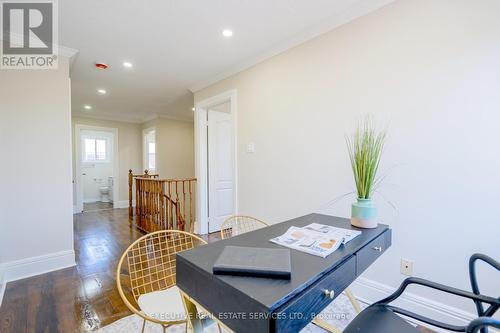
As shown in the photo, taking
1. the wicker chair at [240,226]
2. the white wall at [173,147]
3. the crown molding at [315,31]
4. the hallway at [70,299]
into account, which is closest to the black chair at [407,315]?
the wicker chair at [240,226]

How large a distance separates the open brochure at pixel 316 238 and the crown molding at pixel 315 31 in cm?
173

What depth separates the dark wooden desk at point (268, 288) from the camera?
683 mm

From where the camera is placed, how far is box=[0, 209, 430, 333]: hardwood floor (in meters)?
1.76

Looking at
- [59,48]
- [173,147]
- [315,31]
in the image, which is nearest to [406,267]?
[315,31]

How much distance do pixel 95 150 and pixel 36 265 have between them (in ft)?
19.1

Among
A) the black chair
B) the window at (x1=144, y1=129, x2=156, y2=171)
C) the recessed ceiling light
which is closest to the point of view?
the black chair

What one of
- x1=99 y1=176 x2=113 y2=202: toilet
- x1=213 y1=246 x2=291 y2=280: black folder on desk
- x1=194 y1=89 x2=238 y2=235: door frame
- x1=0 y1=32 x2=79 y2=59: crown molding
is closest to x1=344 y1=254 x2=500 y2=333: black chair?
x1=213 y1=246 x2=291 y2=280: black folder on desk

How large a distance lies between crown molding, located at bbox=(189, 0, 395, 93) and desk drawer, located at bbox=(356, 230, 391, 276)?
5.58 ft

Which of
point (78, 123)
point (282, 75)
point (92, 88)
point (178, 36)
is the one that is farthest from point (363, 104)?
point (78, 123)

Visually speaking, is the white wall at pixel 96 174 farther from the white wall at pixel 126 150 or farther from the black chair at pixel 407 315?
the black chair at pixel 407 315

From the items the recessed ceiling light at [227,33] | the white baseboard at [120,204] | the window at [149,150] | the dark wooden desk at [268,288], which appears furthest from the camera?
the window at [149,150]

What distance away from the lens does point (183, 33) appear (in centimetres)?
233

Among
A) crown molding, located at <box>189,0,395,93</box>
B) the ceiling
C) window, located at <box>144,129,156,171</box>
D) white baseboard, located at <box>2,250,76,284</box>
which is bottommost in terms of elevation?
white baseboard, located at <box>2,250,76,284</box>

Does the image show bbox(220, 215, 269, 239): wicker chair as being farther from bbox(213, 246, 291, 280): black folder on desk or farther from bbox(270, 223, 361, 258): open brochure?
bbox(213, 246, 291, 280): black folder on desk
